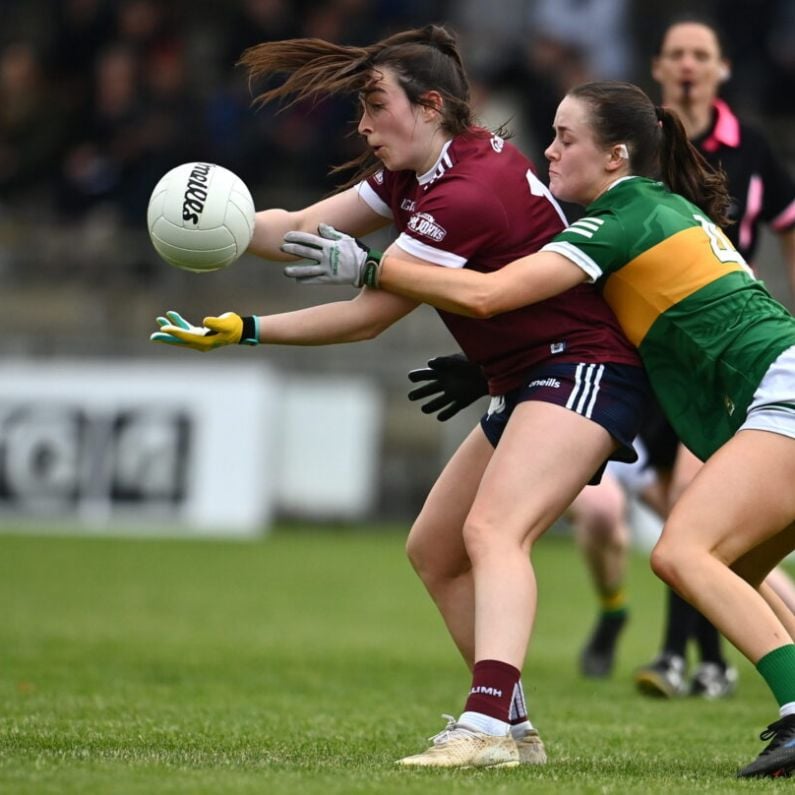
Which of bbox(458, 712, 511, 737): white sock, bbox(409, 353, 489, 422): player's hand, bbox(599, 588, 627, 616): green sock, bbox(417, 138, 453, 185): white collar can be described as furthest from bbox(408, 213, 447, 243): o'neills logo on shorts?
bbox(599, 588, 627, 616): green sock

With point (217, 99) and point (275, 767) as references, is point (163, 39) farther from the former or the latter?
point (275, 767)

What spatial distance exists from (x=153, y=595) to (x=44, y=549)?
261cm

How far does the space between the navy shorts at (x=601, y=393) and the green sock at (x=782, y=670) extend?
2.50ft

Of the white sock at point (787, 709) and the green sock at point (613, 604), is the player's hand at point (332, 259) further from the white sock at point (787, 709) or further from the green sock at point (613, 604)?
the green sock at point (613, 604)

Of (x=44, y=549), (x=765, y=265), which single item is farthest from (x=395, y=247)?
(x=765, y=265)

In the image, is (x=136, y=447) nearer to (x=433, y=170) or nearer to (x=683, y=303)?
(x=433, y=170)

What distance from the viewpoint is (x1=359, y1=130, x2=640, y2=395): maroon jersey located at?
4973 mm

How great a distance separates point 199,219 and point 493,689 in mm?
1721

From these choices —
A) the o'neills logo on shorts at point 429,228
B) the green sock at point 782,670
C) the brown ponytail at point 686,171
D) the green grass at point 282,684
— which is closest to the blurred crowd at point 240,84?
the green grass at point 282,684

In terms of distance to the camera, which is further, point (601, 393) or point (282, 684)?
point (282, 684)

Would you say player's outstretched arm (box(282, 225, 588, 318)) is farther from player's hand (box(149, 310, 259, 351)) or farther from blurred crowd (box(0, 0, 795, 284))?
blurred crowd (box(0, 0, 795, 284))

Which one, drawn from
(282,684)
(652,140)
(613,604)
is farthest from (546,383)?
(613,604)

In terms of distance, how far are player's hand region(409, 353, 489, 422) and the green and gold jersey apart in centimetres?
74

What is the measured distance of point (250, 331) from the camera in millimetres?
5102
